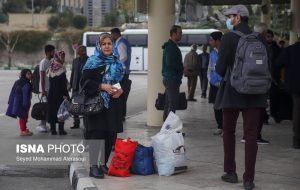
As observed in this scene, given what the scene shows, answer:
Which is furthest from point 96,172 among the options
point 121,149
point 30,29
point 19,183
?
point 30,29

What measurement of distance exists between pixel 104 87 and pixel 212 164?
2071mm

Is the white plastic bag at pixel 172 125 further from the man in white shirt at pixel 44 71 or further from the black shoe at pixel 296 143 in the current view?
the man in white shirt at pixel 44 71

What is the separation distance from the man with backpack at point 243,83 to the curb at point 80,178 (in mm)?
1622

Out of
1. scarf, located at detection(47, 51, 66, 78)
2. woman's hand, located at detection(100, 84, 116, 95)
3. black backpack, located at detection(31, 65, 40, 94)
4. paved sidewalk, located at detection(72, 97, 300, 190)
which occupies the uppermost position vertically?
woman's hand, located at detection(100, 84, 116, 95)

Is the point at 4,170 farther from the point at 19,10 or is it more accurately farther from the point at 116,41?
the point at 19,10

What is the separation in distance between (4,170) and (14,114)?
10.4 ft

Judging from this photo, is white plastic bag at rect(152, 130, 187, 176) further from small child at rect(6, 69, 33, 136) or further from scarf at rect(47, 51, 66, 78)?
small child at rect(6, 69, 33, 136)

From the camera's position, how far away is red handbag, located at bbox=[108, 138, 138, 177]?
7.91 metres

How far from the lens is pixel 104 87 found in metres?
7.62

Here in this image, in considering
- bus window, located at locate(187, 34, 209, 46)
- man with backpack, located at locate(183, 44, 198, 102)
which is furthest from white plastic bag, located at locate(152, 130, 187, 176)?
bus window, located at locate(187, 34, 209, 46)

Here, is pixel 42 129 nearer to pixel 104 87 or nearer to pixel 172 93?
pixel 172 93

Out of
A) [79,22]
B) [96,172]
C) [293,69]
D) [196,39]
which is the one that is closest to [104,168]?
[96,172]

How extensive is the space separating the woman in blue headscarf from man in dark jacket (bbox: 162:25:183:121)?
123 inches

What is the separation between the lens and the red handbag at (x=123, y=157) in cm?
791
